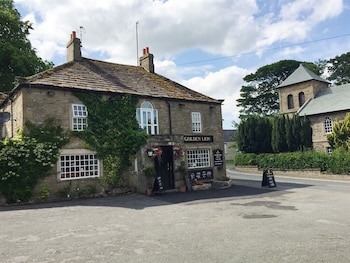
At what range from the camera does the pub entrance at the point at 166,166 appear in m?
19.2

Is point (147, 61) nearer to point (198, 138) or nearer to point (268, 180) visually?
point (198, 138)

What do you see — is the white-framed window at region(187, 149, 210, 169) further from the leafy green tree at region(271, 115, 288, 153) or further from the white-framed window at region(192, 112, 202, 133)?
the leafy green tree at region(271, 115, 288, 153)

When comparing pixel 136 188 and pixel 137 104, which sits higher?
pixel 137 104

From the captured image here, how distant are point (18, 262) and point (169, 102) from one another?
15644mm

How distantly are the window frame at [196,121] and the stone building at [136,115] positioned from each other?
73 millimetres

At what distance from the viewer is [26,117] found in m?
15.7

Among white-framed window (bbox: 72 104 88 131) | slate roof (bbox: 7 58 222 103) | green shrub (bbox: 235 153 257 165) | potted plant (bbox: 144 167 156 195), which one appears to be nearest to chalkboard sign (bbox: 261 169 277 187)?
slate roof (bbox: 7 58 222 103)

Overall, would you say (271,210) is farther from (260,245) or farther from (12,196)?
(12,196)

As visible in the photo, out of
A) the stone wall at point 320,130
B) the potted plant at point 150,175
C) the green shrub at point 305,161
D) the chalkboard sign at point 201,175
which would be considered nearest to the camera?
the potted plant at point 150,175

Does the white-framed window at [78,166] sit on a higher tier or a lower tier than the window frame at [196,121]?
lower

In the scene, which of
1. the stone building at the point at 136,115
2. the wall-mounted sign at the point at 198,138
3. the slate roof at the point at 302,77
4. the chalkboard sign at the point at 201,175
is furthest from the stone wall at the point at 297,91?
the chalkboard sign at the point at 201,175

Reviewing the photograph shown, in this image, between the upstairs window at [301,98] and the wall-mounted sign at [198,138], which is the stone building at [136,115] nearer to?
the wall-mounted sign at [198,138]

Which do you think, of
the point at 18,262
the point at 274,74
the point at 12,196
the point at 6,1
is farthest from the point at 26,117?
the point at 274,74

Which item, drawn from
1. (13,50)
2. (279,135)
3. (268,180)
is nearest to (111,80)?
(268,180)
